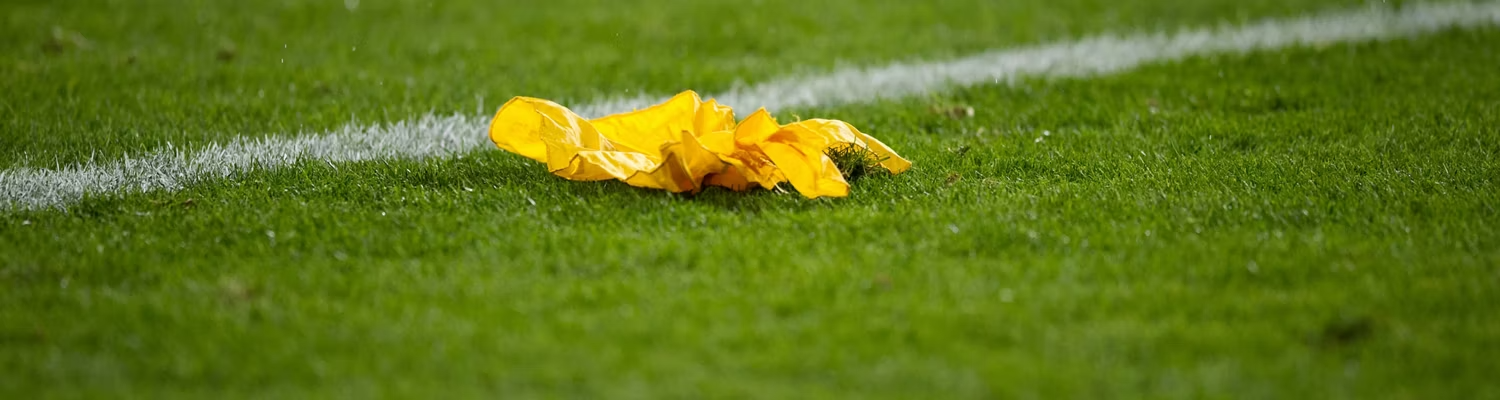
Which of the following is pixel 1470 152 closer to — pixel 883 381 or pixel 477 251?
pixel 883 381

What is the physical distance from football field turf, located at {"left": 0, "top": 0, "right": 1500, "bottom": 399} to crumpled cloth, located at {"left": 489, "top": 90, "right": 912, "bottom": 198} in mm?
66

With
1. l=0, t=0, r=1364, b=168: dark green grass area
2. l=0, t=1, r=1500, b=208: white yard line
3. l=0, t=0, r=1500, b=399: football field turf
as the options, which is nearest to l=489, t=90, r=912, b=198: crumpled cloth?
l=0, t=0, r=1500, b=399: football field turf

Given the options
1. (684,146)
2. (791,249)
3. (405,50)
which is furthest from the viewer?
(405,50)

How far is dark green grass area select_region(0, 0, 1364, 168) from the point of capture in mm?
4672

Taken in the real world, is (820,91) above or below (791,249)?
below

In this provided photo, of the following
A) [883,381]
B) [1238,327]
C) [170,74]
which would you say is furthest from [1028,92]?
[170,74]

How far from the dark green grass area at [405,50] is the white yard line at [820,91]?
0.19 m

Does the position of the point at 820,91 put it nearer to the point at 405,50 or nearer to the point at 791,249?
the point at 405,50

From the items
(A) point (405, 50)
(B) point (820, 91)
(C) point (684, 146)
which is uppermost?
(C) point (684, 146)

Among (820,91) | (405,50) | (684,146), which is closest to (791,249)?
(684,146)

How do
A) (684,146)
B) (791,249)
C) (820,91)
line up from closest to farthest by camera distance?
(791,249) < (684,146) < (820,91)

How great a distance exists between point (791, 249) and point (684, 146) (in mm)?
586

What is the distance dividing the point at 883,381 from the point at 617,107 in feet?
9.96

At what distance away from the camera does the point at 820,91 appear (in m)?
5.51
